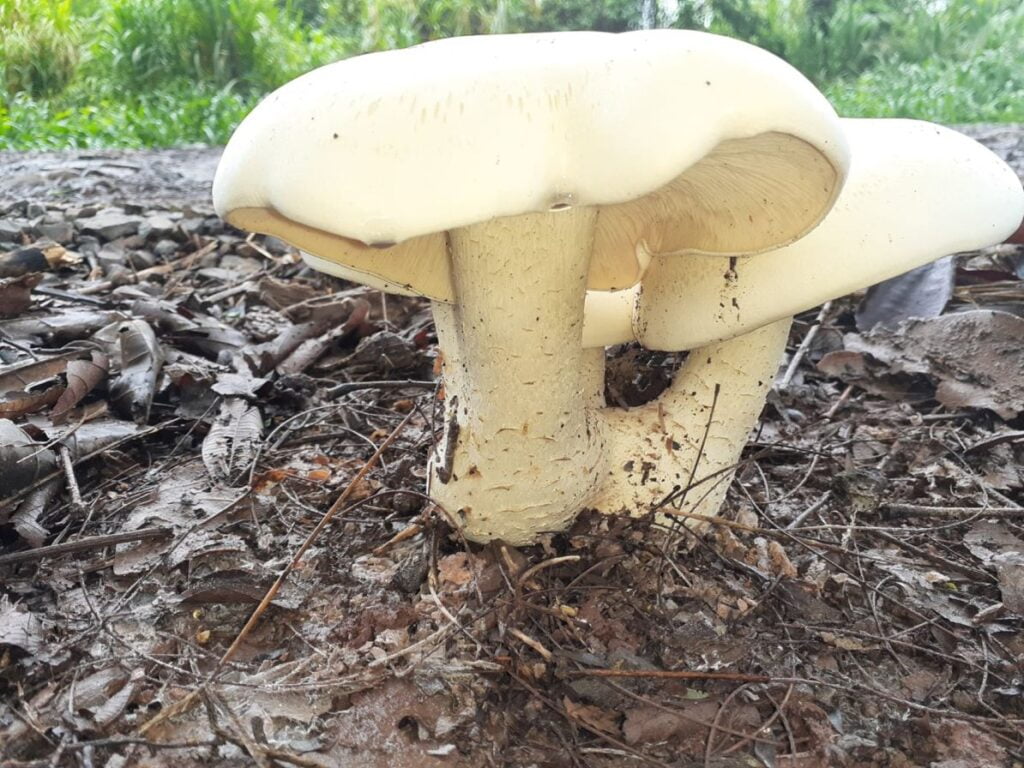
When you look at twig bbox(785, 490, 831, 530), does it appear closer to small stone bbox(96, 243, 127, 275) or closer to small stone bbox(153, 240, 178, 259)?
small stone bbox(96, 243, 127, 275)

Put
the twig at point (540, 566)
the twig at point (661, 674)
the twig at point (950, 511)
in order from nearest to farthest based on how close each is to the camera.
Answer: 1. the twig at point (661, 674)
2. the twig at point (540, 566)
3. the twig at point (950, 511)

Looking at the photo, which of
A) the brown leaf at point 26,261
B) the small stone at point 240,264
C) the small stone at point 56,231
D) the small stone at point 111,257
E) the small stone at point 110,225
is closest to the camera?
the brown leaf at point 26,261

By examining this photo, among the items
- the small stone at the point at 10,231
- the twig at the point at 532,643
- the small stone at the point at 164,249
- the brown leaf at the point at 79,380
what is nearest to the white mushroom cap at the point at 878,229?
the twig at the point at 532,643

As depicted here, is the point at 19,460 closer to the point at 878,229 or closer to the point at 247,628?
the point at 247,628

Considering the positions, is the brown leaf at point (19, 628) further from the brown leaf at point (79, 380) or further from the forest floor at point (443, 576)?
the brown leaf at point (79, 380)

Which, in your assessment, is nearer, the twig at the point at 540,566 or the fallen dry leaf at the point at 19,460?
the twig at the point at 540,566

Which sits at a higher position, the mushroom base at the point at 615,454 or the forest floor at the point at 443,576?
the mushroom base at the point at 615,454

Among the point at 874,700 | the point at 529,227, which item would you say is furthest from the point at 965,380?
the point at 529,227
